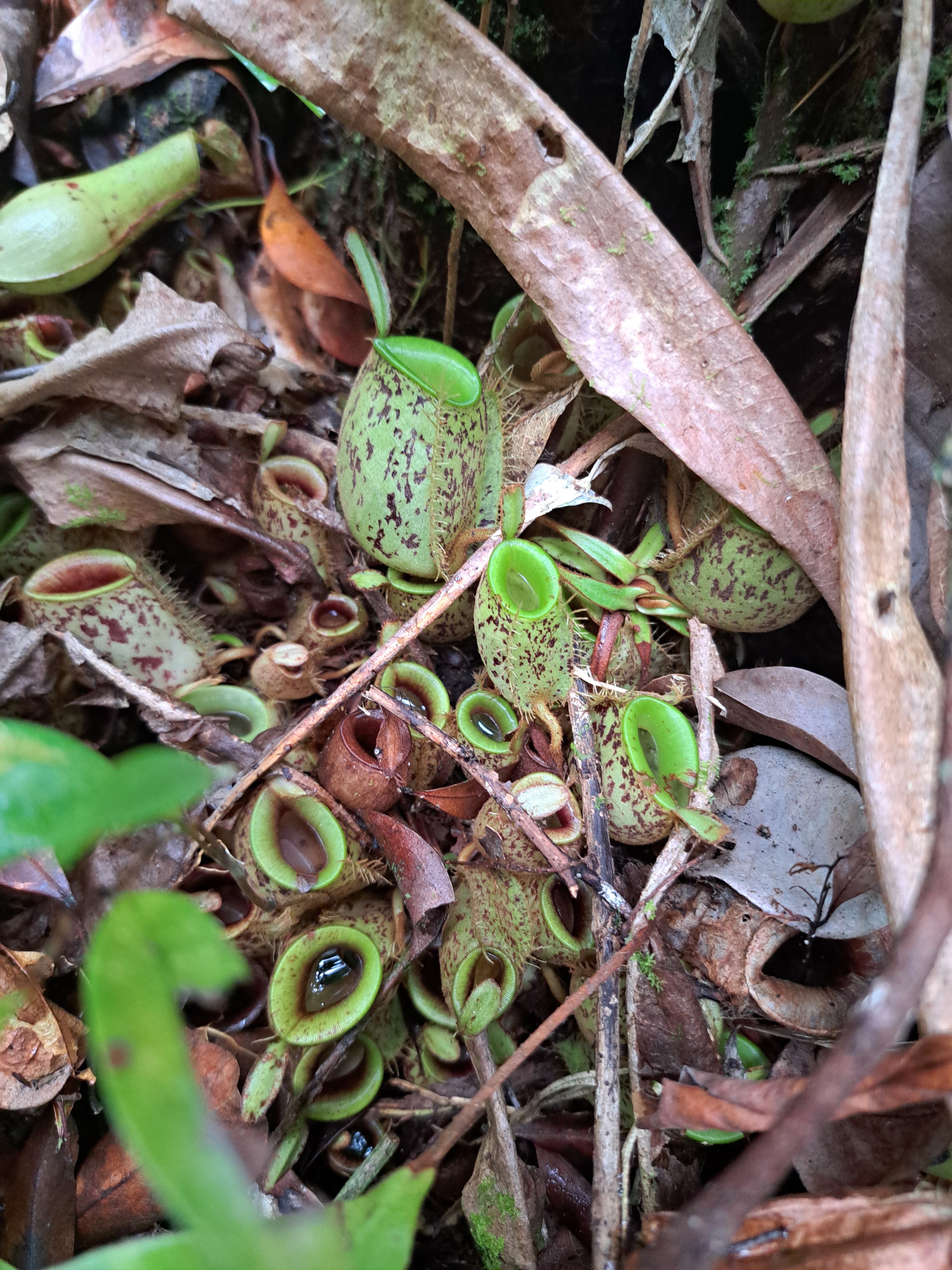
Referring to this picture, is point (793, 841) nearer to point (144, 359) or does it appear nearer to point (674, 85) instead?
point (674, 85)

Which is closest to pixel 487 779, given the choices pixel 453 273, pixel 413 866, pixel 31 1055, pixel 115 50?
pixel 413 866

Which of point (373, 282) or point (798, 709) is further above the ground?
point (373, 282)

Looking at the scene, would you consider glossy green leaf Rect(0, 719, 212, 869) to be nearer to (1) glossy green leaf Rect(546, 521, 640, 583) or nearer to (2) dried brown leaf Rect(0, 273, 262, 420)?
(1) glossy green leaf Rect(546, 521, 640, 583)

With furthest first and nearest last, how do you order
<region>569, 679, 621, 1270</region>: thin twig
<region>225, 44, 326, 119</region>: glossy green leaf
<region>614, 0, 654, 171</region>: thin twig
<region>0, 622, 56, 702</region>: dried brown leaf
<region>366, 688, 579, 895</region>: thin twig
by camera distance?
<region>225, 44, 326, 119</region>: glossy green leaf < <region>0, 622, 56, 702</region>: dried brown leaf < <region>614, 0, 654, 171</region>: thin twig < <region>366, 688, 579, 895</region>: thin twig < <region>569, 679, 621, 1270</region>: thin twig

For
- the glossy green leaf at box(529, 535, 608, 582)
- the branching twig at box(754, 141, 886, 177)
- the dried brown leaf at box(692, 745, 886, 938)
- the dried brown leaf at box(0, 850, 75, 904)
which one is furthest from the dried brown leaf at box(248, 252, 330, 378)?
the dried brown leaf at box(692, 745, 886, 938)

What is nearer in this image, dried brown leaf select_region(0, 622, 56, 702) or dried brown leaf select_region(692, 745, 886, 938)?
dried brown leaf select_region(692, 745, 886, 938)

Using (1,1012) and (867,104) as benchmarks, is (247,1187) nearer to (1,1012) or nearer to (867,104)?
(1,1012)

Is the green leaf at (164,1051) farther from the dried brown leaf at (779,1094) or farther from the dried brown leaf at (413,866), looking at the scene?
A: the dried brown leaf at (413,866)
